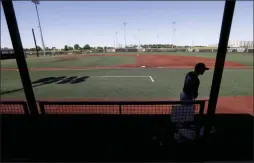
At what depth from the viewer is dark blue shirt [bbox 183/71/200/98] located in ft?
14.0

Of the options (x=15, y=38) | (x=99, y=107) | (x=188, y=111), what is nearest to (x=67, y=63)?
(x=99, y=107)

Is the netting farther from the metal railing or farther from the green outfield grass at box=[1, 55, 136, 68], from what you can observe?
the green outfield grass at box=[1, 55, 136, 68]

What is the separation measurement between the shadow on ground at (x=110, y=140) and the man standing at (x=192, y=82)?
0.85 meters

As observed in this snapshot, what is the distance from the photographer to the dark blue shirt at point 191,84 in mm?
4266

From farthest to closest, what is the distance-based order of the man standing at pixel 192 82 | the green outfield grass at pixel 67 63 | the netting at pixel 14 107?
the green outfield grass at pixel 67 63, the netting at pixel 14 107, the man standing at pixel 192 82

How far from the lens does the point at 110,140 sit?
4953 mm

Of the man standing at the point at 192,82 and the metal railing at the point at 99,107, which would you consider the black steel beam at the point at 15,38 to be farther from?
the man standing at the point at 192,82

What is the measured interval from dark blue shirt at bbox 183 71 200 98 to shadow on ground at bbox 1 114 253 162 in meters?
0.93

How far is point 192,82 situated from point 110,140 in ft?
8.02

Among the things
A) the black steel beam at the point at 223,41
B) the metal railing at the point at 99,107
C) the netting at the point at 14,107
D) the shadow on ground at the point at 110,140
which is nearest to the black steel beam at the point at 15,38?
the netting at the point at 14,107

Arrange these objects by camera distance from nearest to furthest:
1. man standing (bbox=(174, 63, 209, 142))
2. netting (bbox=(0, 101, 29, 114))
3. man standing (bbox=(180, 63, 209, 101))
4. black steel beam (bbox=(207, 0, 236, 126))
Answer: black steel beam (bbox=(207, 0, 236, 126)) < man standing (bbox=(174, 63, 209, 142)) < man standing (bbox=(180, 63, 209, 101)) < netting (bbox=(0, 101, 29, 114))

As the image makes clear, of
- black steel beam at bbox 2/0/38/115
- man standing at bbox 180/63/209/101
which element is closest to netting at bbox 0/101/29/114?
black steel beam at bbox 2/0/38/115

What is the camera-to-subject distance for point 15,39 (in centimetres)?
485

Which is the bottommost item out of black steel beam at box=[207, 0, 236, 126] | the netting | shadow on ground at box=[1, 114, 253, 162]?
shadow on ground at box=[1, 114, 253, 162]
